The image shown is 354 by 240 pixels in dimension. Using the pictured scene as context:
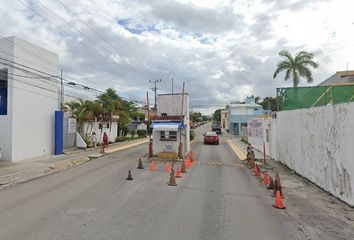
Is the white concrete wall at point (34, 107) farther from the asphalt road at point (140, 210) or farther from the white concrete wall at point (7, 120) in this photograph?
the asphalt road at point (140, 210)

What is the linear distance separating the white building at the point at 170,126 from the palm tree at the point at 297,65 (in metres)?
15.2

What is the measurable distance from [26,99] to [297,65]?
27122mm

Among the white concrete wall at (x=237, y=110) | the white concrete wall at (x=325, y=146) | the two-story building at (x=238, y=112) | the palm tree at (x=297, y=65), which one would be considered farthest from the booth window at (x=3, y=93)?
the white concrete wall at (x=237, y=110)

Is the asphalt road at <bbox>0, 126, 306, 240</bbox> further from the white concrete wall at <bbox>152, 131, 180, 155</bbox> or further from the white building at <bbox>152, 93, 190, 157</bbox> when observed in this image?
the white concrete wall at <bbox>152, 131, 180, 155</bbox>

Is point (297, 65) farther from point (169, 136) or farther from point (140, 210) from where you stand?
point (140, 210)

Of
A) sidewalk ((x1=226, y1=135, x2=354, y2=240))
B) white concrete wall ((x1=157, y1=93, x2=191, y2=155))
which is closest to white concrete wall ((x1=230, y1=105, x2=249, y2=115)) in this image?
white concrete wall ((x1=157, y1=93, x2=191, y2=155))

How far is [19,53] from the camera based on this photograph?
2003 cm

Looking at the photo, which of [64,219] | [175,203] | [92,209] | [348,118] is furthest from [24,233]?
[348,118]

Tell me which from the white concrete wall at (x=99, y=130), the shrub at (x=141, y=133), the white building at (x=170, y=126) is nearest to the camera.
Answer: the white building at (x=170, y=126)

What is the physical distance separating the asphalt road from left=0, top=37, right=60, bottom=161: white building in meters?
6.23

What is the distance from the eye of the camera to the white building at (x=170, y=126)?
23938 mm

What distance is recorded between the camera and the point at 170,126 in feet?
77.3

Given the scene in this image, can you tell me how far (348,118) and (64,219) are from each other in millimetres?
8623

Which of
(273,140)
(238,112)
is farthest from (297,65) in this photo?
(238,112)
